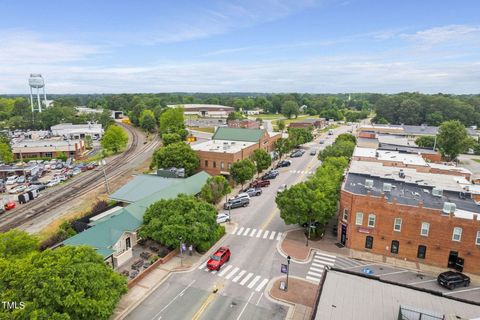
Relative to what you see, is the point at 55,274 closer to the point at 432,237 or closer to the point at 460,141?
the point at 432,237

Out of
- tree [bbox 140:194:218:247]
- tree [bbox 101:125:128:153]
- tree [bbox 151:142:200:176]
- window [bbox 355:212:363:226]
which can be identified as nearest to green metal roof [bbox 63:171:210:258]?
tree [bbox 140:194:218:247]

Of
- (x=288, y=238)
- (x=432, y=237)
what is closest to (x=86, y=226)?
(x=288, y=238)

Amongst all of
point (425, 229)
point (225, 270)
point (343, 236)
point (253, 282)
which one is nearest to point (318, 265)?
point (343, 236)

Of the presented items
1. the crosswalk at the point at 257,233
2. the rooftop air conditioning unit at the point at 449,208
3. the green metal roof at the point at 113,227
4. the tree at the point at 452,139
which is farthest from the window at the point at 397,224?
the tree at the point at 452,139

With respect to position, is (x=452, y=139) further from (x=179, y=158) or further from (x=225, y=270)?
(x=225, y=270)

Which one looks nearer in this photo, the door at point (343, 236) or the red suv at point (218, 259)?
the red suv at point (218, 259)

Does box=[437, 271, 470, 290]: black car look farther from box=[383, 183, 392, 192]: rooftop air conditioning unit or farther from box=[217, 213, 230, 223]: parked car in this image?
box=[217, 213, 230, 223]: parked car

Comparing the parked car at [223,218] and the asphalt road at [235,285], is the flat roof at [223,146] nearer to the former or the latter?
the parked car at [223,218]

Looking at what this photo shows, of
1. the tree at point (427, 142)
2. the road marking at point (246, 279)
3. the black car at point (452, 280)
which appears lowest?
the road marking at point (246, 279)
